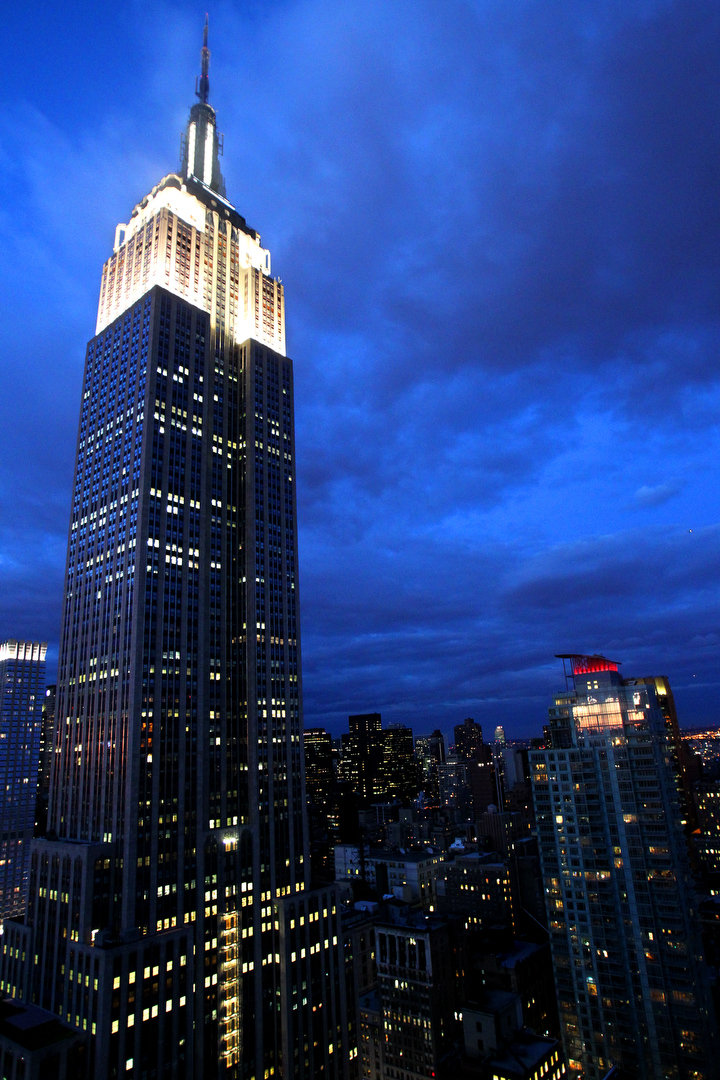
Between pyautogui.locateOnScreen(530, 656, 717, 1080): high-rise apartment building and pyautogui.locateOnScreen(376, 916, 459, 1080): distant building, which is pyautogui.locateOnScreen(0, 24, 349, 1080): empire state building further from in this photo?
pyautogui.locateOnScreen(530, 656, 717, 1080): high-rise apartment building

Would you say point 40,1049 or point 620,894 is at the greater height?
point 620,894

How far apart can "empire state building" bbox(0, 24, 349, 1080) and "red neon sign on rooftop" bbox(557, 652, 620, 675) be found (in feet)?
239

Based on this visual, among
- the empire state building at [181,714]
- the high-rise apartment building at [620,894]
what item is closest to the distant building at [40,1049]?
the empire state building at [181,714]

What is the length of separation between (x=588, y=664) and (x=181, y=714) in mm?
97158

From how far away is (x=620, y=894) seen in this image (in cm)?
11431

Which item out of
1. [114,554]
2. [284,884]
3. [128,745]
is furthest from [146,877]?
[114,554]

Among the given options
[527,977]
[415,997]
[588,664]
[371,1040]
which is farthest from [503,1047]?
[588,664]

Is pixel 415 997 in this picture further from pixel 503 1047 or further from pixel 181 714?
pixel 181 714

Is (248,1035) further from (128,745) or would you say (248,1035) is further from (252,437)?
(252,437)

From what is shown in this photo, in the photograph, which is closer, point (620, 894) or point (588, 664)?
point (620, 894)

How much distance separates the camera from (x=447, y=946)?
138625mm

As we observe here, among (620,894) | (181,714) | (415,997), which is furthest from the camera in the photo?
(181,714)

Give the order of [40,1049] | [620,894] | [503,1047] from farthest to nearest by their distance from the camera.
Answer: [503,1047]
[620,894]
[40,1049]

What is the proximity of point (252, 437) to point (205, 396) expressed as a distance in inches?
668
